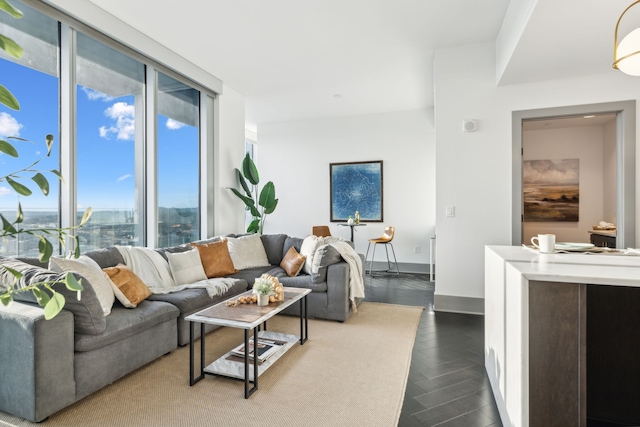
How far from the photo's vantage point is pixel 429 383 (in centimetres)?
236

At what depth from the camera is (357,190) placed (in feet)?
22.2

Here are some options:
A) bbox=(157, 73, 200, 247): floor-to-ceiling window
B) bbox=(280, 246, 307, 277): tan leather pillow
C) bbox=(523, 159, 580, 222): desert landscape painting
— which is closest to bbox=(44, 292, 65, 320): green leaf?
bbox=(280, 246, 307, 277): tan leather pillow

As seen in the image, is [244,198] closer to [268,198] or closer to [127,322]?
[268,198]

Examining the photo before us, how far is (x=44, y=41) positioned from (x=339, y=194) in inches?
192

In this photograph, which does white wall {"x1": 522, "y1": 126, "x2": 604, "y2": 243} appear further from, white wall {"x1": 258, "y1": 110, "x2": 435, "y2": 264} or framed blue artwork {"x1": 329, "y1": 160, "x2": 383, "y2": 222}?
framed blue artwork {"x1": 329, "y1": 160, "x2": 383, "y2": 222}

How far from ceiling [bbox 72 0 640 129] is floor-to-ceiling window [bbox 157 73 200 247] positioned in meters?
0.53

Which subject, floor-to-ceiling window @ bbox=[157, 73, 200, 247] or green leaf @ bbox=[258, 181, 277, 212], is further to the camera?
green leaf @ bbox=[258, 181, 277, 212]

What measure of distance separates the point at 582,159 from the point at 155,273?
672 centimetres

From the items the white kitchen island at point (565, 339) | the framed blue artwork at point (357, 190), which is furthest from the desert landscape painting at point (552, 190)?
the white kitchen island at point (565, 339)

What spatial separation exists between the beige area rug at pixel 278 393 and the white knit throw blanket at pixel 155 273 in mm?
509

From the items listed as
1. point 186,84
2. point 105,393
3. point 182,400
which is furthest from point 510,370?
point 186,84

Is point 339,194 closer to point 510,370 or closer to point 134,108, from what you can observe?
point 134,108

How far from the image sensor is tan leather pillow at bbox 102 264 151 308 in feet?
8.70

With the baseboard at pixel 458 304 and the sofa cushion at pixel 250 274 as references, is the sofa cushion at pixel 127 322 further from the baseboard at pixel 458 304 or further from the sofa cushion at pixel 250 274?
the baseboard at pixel 458 304
